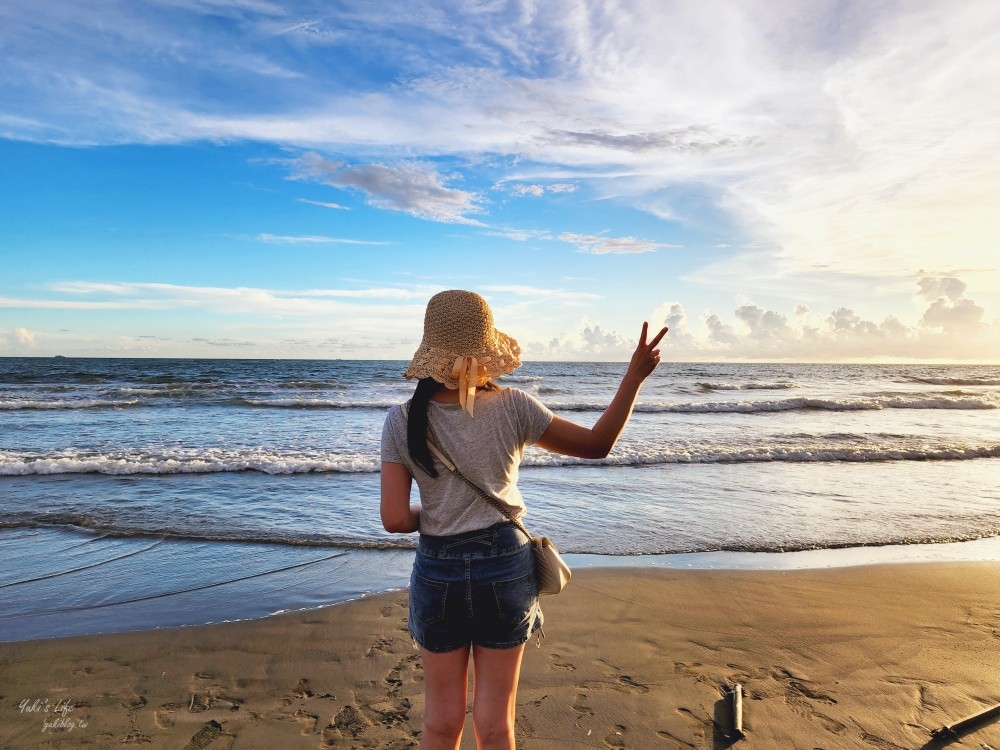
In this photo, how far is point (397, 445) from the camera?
2049mm

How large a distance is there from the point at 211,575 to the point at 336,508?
2.52 m

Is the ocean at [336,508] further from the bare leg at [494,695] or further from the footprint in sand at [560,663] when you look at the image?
the bare leg at [494,695]

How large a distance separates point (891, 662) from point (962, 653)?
0.56m

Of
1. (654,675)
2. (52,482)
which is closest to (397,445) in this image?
(654,675)

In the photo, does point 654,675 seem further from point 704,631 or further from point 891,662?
point 891,662

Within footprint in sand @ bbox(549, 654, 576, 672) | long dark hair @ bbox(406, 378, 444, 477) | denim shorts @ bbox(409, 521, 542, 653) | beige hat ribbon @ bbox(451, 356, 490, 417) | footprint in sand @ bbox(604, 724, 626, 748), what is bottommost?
footprint in sand @ bbox(604, 724, 626, 748)

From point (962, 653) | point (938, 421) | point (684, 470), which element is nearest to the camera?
point (962, 653)

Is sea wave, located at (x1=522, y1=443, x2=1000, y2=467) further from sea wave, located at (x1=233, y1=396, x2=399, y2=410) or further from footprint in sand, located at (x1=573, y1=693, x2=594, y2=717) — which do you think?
sea wave, located at (x1=233, y1=396, x2=399, y2=410)

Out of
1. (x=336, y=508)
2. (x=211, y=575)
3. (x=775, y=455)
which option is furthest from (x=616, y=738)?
(x=775, y=455)

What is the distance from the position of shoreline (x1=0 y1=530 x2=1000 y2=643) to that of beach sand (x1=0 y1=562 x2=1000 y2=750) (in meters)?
0.34

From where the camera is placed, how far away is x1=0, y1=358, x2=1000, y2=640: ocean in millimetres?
5512

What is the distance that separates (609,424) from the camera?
2.06 m

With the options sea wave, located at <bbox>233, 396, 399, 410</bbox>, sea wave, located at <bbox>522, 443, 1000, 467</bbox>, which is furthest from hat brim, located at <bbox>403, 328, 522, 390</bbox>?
sea wave, located at <bbox>233, 396, 399, 410</bbox>

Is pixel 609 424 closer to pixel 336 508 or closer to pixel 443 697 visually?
pixel 443 697
